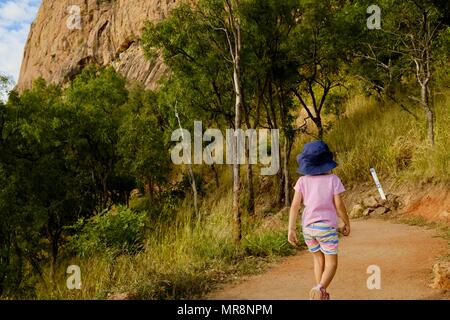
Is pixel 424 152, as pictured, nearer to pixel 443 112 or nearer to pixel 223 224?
pixel 443 112

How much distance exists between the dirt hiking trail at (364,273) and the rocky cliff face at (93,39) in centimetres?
4634

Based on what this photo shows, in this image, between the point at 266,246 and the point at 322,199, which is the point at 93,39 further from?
the point at 322,199

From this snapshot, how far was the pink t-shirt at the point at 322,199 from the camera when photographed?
381 cm

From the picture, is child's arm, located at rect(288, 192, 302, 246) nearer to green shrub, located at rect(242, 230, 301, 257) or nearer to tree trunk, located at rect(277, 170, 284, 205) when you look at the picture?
green shrub, located at rect(242, 230, 301, 257)

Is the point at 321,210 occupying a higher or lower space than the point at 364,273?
higher

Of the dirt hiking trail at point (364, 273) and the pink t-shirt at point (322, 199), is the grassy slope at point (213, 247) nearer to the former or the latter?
the dirt hiking trail at point (364, 273)

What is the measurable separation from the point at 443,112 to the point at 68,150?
16692mm

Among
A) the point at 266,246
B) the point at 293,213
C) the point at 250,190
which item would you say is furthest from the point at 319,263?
the point at 250,190

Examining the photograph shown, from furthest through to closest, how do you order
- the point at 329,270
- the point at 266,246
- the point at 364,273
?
the point at 266,246 < the point at 364,273 < the point at 329,270

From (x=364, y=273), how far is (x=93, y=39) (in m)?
69.1

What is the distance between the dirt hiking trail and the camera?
4.44 meters

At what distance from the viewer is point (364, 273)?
17.0 feet

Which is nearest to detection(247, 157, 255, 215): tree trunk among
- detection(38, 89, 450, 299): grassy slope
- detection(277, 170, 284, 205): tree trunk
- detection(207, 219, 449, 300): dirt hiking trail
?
detection(277, 170, 284, 205): tree trunk
